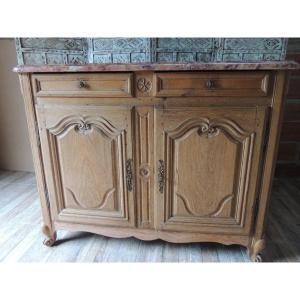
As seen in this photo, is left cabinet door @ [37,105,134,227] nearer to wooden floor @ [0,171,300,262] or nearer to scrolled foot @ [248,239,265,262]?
wooden floor @ [0,171,300,262]

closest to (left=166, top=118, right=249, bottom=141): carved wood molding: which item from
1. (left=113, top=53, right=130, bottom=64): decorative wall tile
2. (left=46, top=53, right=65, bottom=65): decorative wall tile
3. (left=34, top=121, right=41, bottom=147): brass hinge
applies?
(left=113, top=53, right=130, bottom=64): decorative wall tile

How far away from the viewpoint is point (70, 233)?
1.38 meters

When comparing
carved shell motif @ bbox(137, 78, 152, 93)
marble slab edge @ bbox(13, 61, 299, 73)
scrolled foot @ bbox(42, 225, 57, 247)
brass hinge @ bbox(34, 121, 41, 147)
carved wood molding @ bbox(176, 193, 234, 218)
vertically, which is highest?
marble slab edge @ bbox(13, 61, 299, 73)

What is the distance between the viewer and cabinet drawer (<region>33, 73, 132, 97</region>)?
96cm

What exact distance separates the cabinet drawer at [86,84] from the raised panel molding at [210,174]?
0.85 feet

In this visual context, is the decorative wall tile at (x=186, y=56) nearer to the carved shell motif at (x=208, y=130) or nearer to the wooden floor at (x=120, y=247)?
the carved shell motif at (x=208, y=130)

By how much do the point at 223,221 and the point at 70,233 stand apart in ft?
2.71

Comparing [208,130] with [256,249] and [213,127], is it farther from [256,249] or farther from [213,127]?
[256,249]

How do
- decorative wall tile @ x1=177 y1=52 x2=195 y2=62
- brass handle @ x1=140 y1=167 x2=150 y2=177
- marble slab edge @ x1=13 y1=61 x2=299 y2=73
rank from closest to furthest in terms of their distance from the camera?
1. marble slab edge @ x1=13 y1=61 x2=299 y2=73
2. brass handle @ x1=140 y1=167 x2=150 y2=177
3. decorative wall tile @ x1=177 y1=52 x2=195 y2=62

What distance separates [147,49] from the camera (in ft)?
3.97

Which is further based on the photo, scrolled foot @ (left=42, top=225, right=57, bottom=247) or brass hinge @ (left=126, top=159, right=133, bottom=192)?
scrolled foot @ (left=42, top=225, right=57, bottom=247)

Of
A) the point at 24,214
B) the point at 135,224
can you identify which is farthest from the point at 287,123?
the point at 24,214

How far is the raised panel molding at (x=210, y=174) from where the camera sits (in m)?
0.99
